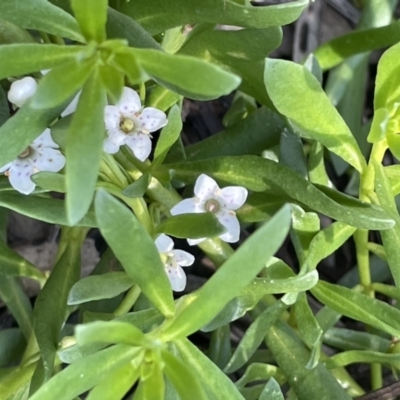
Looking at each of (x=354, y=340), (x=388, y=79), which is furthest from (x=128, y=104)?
(x=354, y=340)

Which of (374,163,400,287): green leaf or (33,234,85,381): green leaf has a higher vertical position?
(374,163,400,287): green leaf

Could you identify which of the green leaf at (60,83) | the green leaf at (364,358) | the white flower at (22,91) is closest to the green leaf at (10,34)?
the white flower at (22,91)

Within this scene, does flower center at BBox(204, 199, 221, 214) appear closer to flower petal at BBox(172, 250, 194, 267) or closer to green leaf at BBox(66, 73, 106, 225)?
flower petal at BBox(172, 250, 194, 267)

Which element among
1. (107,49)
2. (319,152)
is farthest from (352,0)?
(107,49)

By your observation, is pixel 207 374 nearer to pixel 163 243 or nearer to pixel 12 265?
pixel 163 243

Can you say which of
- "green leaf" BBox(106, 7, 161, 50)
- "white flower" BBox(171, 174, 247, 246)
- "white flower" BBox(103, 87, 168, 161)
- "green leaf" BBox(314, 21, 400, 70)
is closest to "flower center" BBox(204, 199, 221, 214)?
"white flower" BBox(171, 174, 247, 246)
